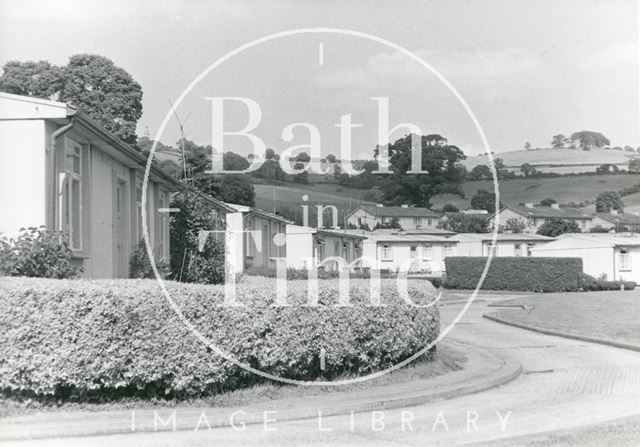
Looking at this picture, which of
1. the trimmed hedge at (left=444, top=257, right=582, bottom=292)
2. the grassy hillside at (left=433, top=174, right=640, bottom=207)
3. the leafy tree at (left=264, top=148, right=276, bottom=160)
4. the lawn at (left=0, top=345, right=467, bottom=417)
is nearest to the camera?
the lawn at (left=0, top=345, right=467, bottom=417)

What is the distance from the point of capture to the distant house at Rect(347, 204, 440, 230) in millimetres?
89000

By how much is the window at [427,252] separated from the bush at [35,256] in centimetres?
6028

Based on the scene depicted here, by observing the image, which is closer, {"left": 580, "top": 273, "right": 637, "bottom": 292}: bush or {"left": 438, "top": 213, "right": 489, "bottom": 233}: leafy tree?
{"left": 580, "top": 273, "right": 637, "bottom": 292}: bush

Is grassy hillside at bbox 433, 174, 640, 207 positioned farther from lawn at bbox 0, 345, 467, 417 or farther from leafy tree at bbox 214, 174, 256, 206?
lawn at bbox 0, 345, 467, 417

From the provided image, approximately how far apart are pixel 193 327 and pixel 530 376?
6.64m

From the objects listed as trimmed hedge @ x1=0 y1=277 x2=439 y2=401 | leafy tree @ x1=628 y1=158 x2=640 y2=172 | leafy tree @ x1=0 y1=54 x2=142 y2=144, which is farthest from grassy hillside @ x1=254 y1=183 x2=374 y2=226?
leafy tree @ x1=628 y1=158 x2=640 y2=172

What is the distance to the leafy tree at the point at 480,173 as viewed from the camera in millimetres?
105875

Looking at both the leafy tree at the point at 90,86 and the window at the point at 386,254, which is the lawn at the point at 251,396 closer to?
the leafy tree at the point at 90,86

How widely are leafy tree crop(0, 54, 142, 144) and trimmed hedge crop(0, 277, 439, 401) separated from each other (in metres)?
39.7

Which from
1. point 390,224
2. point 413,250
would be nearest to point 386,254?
point 413,250

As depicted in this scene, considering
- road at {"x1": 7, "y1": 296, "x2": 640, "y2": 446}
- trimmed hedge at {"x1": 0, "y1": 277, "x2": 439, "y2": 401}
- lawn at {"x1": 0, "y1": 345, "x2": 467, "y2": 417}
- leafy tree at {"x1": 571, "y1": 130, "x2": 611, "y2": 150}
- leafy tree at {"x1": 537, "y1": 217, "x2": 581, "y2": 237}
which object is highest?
leafy tree at {"x1": 571, "y1": 130, "x2": 611, "y2": 150}

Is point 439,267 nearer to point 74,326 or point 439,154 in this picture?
point 439,154

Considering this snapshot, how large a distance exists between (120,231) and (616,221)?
88.1 metres

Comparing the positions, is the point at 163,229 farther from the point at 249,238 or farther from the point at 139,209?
the point at 249,238
